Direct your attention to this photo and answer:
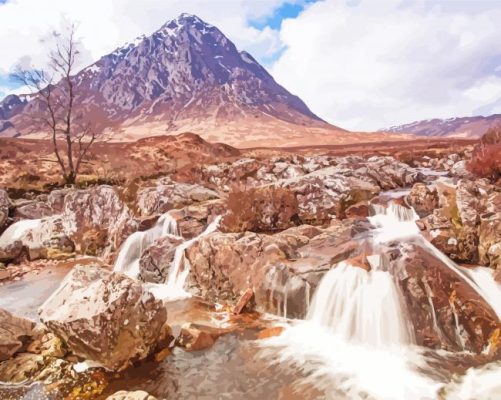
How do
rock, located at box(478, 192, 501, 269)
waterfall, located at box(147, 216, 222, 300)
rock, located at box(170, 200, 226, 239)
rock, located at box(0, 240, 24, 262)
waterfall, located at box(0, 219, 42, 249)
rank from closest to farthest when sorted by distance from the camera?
rock, located at box(478, 192, 501, 269), waterfall, located at box(147, 216, 222, 300), rock, located at box(170, 200, 226, 239), rock, located at box(0, 240, 24, 262), waterfall, located at box(0, 219, 42, 249)

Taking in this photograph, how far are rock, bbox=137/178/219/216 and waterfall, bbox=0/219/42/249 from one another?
487cm

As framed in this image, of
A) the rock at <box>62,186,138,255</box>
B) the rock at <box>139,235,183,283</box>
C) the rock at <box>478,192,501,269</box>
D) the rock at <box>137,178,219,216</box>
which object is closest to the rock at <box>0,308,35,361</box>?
the rock at <box>139,235,183,283</box>

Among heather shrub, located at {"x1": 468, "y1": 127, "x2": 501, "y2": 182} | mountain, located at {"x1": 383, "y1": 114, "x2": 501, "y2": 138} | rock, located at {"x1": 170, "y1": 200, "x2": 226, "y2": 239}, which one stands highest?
mountain, located at {"x1": 383, "y1": 114, "x2": 501, "y2": 138}

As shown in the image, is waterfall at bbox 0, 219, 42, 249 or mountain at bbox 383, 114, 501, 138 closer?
waterfall at bbox 0, 219, 42, 249

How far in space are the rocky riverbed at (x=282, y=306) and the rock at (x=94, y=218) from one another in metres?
1.91

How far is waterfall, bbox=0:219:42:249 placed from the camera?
16.1 metres

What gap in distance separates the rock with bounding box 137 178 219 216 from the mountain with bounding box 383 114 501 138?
5518cm

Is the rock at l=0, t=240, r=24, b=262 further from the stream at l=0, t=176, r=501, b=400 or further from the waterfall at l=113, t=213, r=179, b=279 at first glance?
the stream at l=0, t=176, r=501, b=400

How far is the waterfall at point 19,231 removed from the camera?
16.1 meters

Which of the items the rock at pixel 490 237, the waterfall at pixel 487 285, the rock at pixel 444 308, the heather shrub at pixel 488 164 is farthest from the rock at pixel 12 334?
the heather shrub at pixel 488 164

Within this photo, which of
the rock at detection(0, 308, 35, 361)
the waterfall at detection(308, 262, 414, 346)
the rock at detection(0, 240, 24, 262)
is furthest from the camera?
the rock at detection(0, 240, 24, 262)

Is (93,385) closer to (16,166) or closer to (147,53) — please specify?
(16,166)

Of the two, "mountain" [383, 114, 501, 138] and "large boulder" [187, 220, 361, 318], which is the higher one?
"mountain" [383, 114, 501, 138]

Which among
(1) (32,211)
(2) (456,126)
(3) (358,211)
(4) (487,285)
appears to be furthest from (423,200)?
(2) (456,126)
